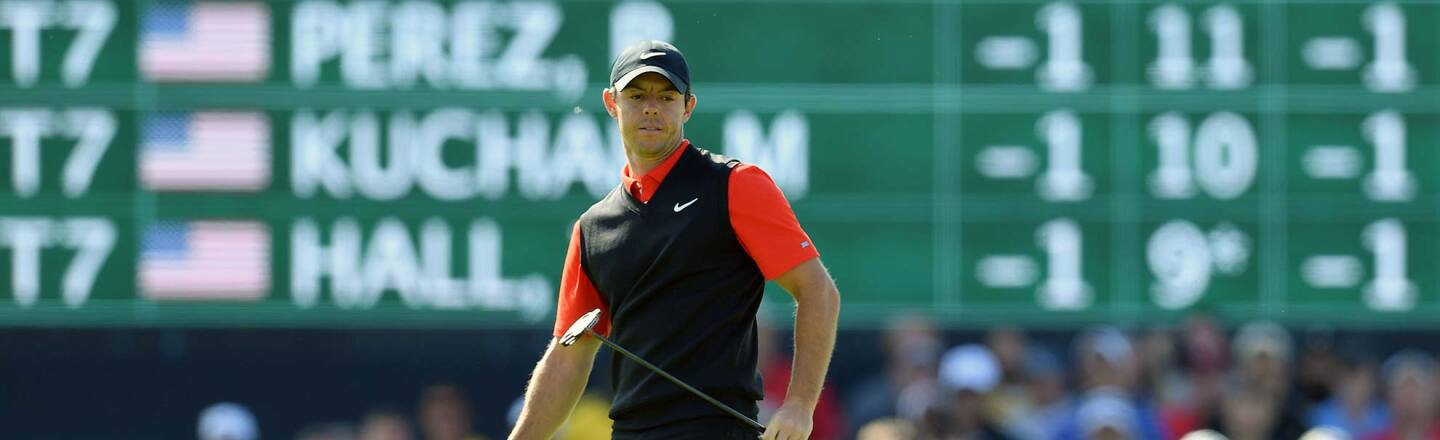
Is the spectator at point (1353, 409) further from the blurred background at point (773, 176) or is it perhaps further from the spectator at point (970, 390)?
the spectator at point (970, 390)

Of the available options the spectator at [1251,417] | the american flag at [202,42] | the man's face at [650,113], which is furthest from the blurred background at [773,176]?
the man's face at [650,113]

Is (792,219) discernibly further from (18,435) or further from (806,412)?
(18,435)

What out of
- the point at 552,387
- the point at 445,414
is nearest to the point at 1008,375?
the point at 445,414

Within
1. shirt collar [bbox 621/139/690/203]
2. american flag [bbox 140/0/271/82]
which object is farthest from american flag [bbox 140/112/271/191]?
shirt collar [bbox 621/139/690/203]

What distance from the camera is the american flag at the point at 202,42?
31.8 ft

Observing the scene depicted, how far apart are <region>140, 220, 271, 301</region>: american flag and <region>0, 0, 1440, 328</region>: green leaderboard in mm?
12

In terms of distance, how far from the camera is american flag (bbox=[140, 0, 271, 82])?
9.70 meters

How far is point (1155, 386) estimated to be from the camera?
1000cm

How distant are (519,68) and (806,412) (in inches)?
224

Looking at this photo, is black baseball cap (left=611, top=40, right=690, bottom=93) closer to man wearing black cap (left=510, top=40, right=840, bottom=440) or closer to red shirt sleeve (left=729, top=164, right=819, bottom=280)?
man wearing black cap (left=510, top=40, right=840, bottom=440)

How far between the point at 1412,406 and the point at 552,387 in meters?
5.34

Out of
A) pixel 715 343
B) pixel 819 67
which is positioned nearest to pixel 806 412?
pixel 715 343

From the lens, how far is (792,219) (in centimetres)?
441

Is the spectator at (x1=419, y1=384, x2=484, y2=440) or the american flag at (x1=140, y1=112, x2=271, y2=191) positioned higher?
the american flag at (x1=140, y1=112, x2=271, y2=191)
